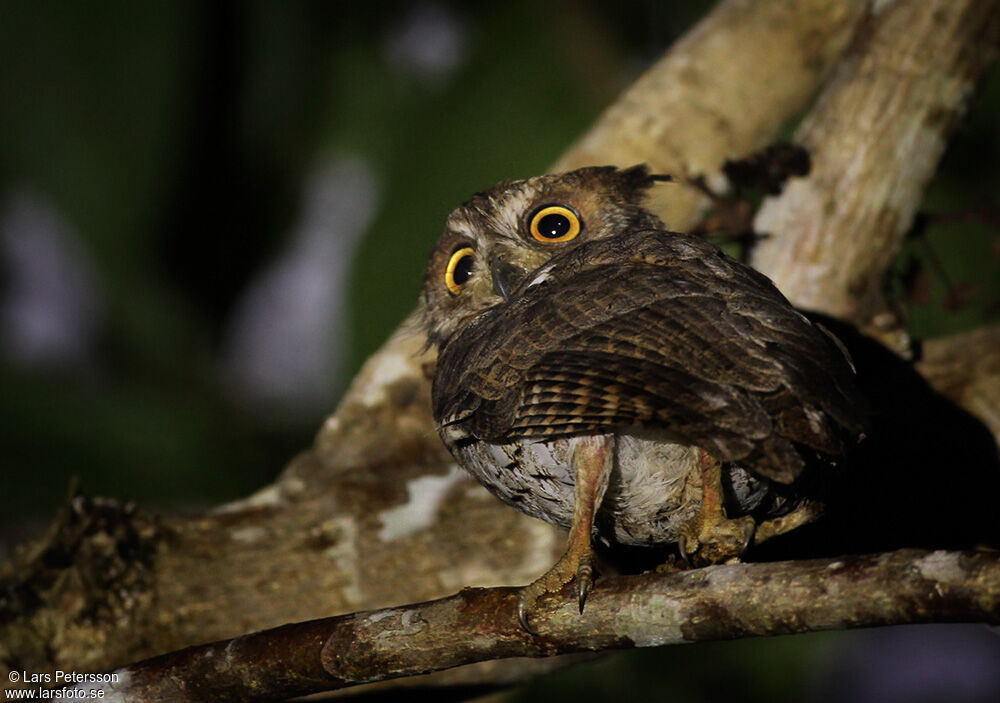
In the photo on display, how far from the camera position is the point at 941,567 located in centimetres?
205

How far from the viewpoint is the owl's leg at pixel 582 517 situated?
253 centimetres

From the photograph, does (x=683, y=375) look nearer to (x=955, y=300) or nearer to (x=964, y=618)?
(x=964, y=618)

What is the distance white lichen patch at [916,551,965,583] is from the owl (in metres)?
0.29

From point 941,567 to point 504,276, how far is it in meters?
1.70

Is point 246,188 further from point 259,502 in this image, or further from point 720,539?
point 720,539

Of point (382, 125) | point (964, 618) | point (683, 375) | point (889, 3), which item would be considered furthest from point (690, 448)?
point (382, 125)

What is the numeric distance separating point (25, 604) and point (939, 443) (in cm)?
337

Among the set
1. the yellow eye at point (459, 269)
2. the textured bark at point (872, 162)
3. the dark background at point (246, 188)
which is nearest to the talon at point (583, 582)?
the yellow eye at point (459, 269)

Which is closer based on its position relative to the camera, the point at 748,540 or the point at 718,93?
the point at 748,540

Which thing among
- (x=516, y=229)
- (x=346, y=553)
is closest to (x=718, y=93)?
(x=516, y=229)

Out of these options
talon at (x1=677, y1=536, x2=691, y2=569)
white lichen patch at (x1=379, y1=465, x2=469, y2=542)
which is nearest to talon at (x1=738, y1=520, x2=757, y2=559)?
talon at (x1=677, y1=536, x2=691, y2=569)

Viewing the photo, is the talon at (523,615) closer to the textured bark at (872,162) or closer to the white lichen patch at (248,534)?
the white lichen patch at (248,534)

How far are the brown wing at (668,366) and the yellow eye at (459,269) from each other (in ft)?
2.30

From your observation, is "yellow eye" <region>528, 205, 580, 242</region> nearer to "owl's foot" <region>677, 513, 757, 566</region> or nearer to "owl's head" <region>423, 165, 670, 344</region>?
"owl's head" <region>423, 165, 670, 344</region>
